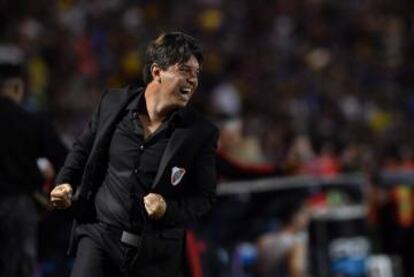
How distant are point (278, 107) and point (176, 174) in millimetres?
14168

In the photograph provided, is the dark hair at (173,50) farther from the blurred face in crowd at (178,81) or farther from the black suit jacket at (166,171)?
the black suit jacket at (166,171)

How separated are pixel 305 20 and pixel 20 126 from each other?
16021 mm

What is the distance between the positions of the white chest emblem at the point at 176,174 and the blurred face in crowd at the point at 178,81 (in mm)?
332

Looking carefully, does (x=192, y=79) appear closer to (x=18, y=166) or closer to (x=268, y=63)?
(x=18, y=166)

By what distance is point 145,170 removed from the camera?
19.7ft

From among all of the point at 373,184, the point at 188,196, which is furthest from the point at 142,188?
the point at 373,184

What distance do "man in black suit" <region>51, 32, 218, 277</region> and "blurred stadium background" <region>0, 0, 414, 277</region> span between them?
2396 millimetres

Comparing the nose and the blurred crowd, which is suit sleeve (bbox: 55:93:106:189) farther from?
the blurred crowd

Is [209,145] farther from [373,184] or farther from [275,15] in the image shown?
[275,15]

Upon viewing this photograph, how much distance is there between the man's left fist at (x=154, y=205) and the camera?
226 inches

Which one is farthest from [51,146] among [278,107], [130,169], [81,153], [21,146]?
[278,107]

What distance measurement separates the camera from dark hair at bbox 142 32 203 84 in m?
5.99

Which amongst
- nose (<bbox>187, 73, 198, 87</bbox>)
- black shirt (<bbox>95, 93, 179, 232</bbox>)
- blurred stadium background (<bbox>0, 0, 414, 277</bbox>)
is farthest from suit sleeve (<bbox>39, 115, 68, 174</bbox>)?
nose (<bbox>187, 73, 198, 87</bbox>)

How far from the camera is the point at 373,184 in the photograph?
489 inches
